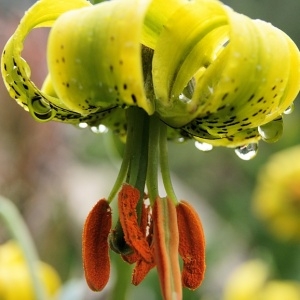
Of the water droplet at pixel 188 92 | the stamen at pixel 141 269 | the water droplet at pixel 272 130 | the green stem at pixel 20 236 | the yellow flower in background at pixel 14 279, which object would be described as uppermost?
the water droplet at pixel 188 92

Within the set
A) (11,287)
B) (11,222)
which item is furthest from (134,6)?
(11,287)

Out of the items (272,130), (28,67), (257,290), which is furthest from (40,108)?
(257,290)

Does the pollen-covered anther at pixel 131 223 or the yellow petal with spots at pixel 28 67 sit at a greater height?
the yellow petal with spots at pixel 28 67

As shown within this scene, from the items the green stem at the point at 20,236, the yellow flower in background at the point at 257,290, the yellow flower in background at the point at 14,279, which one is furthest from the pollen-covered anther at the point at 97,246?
the yellow flower in background at the point at 257,290

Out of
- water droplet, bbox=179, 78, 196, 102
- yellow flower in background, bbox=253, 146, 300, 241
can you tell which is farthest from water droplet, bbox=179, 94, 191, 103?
yellow flower in background, bbox=253, 146, 300, 241

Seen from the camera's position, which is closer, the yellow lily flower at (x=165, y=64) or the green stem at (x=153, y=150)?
the yellow lily flower at (x=165, y=64)

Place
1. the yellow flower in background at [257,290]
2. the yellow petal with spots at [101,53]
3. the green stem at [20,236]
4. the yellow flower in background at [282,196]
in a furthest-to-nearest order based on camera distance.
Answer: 1. the yellow flower in background at [282,196]
2. the yellow flower in background at [257,290]
3. the green stem at [20,236]
4. the yellow petal with spots at [101,53]

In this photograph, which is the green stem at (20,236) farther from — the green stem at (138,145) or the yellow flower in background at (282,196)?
the yellow flower in background at (282,196)

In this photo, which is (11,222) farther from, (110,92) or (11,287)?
(110,92)
